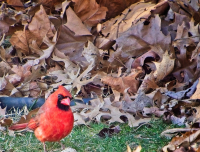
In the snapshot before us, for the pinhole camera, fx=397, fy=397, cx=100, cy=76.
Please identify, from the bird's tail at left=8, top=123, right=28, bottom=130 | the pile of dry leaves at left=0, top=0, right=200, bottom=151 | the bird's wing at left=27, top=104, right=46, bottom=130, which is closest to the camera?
the bird's wing at left=27, top=104, right=46, bottom=130

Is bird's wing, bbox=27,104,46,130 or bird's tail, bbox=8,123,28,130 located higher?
bird's wing, bbox=27,104,46,130

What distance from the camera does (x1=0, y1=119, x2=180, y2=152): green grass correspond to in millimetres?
3045

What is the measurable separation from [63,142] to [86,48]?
3.97ft

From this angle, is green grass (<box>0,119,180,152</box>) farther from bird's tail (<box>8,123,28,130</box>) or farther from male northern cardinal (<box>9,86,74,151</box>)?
male northern cardinal (<box>9,86,74,151</box>)

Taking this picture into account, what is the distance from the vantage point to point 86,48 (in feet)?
13.5

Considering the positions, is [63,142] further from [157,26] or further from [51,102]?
[157,26]

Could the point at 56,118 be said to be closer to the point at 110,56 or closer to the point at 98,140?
the point at 98,140

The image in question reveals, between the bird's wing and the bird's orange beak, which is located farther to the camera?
the bird's wing

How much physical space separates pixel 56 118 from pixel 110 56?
1385mm

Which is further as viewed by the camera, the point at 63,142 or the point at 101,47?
the point at 101,47

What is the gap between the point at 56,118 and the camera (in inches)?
114

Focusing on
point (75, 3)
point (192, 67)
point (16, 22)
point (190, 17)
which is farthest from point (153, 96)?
point (16, 22)

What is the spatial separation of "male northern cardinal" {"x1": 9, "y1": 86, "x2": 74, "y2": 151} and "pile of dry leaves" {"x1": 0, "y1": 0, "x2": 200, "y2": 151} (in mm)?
567

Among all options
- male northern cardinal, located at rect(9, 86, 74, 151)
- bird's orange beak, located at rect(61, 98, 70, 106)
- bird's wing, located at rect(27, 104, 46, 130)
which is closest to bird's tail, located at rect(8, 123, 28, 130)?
bird's wing, located at rect(27, 104, 46, 130)
